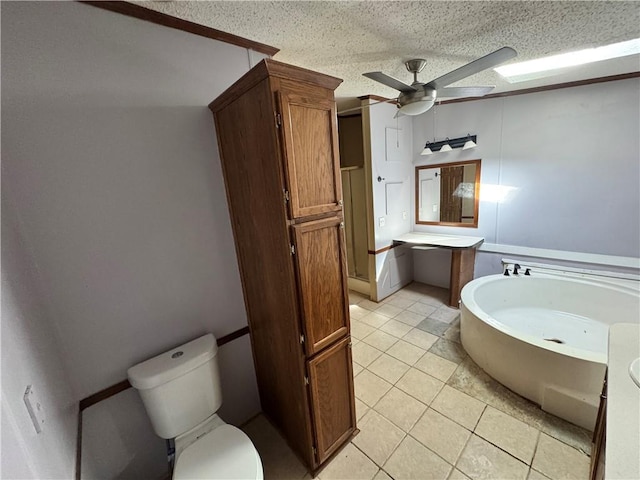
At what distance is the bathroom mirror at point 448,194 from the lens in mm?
3258

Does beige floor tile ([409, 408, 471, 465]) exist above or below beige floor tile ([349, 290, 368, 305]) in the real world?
below

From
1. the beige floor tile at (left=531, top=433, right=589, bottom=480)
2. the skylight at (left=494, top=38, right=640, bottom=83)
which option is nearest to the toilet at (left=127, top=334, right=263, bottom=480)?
the beige floor tile at (left=531, top=433, right=589, bottom=480)

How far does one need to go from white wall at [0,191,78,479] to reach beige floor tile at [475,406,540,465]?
213cm

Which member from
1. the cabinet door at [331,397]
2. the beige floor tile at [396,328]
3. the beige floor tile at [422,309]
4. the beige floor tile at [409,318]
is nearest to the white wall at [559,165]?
the beige floor tile at [422,309]

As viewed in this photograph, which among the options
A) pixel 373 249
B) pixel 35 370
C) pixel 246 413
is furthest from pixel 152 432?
pixel 373 249

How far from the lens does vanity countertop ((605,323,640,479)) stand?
63 centimetres

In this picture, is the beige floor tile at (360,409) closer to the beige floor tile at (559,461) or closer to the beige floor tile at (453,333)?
the beige floor tile at (559,461)

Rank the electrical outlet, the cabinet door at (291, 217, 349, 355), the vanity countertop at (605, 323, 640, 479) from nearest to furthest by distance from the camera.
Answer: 1. the vanity countertop at (605, 323, 640, 479)
2. the electrical outlet
3. the cabinet door at (291, 217, 349, 355)

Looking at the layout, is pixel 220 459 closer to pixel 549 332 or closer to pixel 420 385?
pixel 420 385

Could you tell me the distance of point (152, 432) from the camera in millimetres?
1424

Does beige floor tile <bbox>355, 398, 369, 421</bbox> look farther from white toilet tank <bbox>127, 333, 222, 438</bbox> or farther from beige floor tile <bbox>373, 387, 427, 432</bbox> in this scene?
white toilet tank <bbox>127, 333, 222, 438</bbox>

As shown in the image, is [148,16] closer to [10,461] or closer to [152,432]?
[10,461]

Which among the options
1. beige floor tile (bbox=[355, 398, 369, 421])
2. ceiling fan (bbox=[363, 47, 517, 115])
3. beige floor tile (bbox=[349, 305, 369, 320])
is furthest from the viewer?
beige floor tile (bbox=[349, 305, 369, 320])

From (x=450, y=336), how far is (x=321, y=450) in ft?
5.77
